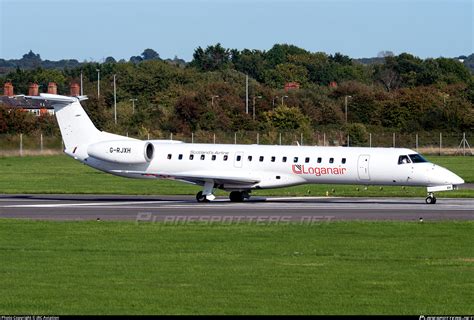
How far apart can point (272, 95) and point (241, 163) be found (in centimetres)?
7137

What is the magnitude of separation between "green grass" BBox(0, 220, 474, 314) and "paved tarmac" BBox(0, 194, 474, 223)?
3.01 meters

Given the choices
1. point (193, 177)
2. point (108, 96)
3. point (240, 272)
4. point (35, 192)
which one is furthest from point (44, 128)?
point (240, 272)

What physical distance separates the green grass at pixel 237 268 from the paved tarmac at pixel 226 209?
3.01m

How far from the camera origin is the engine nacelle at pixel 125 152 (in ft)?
130

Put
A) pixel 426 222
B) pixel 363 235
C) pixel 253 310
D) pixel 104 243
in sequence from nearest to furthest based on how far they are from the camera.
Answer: pixel 253 310
pixel 104 243
pixel 363 235
pixel 426 222

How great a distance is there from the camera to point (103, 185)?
4988 cm

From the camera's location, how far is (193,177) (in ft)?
127

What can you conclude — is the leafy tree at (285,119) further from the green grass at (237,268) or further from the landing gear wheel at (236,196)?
the green grass at (237,268)

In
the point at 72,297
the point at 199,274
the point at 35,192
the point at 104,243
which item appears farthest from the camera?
the point at 35,192

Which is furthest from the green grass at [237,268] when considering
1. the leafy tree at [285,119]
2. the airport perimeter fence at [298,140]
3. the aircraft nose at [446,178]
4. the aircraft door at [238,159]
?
the leafy tree at [285,119]

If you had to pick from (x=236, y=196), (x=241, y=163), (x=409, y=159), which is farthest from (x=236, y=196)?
(x=409, y=159)

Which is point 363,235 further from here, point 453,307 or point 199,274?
point 453,307

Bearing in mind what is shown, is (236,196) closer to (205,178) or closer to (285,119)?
(205,178)

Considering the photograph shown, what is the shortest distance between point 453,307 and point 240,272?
473cm
